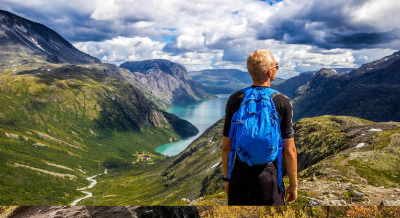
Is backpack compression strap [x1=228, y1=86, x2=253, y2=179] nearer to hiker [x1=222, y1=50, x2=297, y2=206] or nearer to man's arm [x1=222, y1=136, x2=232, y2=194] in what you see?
hiker [x1=222, y1=50, x2=297, y2=206]

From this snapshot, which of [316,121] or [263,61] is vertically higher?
[263,61]

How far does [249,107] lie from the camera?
334 inches

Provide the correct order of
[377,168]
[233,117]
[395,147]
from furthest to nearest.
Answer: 1. [395,147]
2. [377,168]
3. [233,117]

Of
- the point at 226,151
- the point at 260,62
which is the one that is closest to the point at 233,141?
the point at 226,151

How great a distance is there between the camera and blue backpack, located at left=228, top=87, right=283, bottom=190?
8219 mm

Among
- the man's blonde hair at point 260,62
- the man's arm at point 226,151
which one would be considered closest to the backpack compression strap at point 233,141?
the man's arm at point 226,151

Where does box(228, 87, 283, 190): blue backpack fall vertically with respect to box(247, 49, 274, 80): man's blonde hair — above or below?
below

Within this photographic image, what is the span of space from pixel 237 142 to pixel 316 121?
15788 cm

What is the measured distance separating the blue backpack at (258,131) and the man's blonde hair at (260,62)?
2.43ft

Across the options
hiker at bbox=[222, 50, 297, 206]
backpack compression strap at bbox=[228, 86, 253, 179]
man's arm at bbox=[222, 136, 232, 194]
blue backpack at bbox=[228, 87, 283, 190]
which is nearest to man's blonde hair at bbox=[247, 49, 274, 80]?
hiker at bbox=[222, 50, 297, 206]

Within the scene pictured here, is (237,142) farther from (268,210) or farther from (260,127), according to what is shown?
(268,210)

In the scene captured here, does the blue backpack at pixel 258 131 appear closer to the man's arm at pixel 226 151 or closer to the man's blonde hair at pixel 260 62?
the man's arm at pixel 226 151

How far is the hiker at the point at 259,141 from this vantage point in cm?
829

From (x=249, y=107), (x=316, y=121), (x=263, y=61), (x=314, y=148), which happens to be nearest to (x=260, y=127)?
(x=249, y=107)
